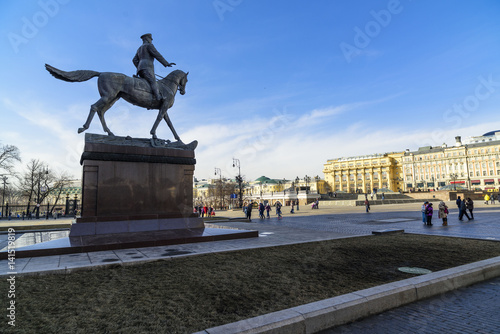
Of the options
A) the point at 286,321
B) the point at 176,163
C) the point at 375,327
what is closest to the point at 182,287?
the point at 286,321

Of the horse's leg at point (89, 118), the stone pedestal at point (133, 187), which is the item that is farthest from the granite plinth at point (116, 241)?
the horse's leg at point (89, 118)

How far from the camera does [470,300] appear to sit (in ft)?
16.6

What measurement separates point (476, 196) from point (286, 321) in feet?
247

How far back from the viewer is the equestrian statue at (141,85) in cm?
1082

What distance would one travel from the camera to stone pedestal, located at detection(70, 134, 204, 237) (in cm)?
991

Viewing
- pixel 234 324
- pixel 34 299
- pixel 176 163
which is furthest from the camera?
pixel 176 163

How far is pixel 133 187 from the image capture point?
10.7 m

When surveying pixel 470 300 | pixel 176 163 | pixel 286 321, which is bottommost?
pixel 470 300

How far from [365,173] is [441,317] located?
126305 millimetres

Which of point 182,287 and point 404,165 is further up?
point 404,165

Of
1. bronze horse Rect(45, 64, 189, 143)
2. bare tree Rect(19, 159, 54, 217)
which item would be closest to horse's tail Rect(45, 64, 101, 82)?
bronze horse Rect(45, 64, 189, 143)

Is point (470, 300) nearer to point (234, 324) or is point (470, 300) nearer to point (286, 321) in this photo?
point (286, 321)

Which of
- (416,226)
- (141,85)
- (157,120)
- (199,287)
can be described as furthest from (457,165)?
(199,287)

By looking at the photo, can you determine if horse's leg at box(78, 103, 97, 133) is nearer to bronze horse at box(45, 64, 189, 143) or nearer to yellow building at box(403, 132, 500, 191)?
bronze horse at box(45, 64, 189, 143)
